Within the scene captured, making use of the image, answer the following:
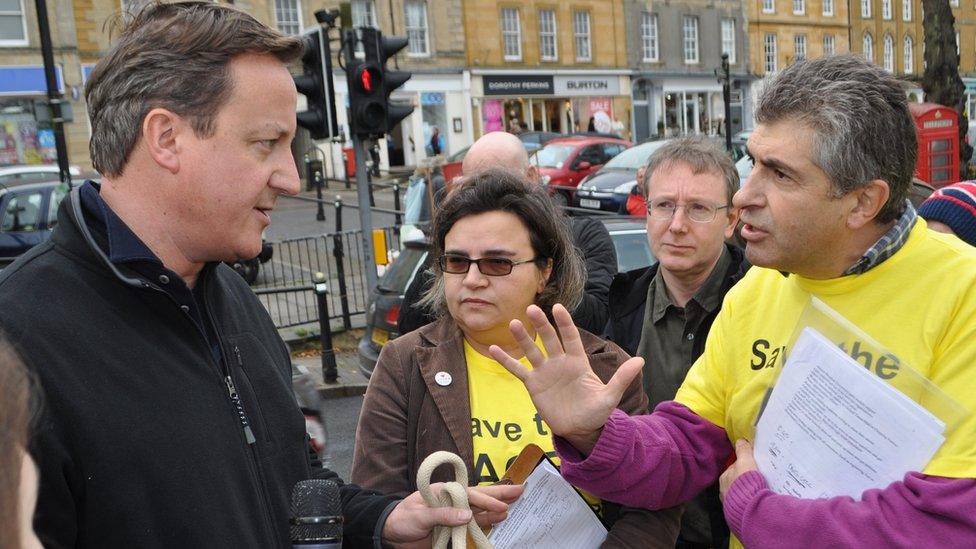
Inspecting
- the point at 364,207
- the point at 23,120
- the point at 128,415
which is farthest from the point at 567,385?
the point at 23,120

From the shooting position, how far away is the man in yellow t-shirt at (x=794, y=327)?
1576 millimetres

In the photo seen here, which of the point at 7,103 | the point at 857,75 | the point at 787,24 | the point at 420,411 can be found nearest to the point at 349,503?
the point at 420,411

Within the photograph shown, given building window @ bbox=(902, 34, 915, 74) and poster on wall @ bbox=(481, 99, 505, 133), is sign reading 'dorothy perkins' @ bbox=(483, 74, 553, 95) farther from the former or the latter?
building window @ bbox=(902, 34, 915, 74)

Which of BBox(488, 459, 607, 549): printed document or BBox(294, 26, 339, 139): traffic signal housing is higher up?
BBox(294, 26, 339, 139): traffic signal housing

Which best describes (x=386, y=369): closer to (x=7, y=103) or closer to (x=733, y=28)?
(x=7, y=103)

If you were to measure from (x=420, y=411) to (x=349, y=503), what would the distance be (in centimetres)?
35

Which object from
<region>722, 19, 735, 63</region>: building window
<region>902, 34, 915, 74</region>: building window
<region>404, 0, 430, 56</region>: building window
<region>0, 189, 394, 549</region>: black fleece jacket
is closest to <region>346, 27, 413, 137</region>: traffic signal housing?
<region>0, 189, 394, 549</region>: black fleece jacket

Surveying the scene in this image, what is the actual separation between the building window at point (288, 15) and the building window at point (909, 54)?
35.5 metres

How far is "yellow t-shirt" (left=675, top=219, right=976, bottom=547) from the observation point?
160 cm

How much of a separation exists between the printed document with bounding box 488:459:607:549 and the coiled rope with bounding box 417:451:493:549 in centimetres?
32

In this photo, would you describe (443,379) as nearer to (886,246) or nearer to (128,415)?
(128,415)

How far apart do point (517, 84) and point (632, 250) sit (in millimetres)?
29482

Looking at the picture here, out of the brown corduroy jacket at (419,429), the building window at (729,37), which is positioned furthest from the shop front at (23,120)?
the building window at (729,37)

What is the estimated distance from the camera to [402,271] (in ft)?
21.6
